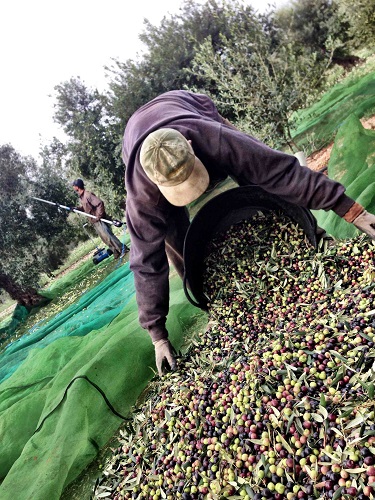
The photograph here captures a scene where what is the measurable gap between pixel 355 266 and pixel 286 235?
709 millimetres

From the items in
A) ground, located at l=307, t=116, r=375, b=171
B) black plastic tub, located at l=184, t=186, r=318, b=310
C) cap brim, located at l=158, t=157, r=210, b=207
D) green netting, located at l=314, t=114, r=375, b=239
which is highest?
cap brim, located at l=158, t=157, r=210, b=207

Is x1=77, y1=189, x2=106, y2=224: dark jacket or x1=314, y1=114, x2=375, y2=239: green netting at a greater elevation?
x1=77, y1=189, x2=106, y2=224: dark jacket

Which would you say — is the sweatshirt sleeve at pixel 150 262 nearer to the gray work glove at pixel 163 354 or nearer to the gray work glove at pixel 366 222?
the gray work glove at pixel 163 354

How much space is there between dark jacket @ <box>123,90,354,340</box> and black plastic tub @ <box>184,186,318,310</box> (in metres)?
0.33

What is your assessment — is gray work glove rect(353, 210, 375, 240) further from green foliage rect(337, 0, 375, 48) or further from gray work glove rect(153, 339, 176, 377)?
green foliage rect(337, 0, 375, 48)

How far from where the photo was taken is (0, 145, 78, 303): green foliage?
510 inches

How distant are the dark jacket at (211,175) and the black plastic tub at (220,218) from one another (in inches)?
12.9

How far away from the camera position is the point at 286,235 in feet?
10.7

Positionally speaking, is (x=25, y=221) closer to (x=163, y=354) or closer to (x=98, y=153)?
(x=98, y=153)

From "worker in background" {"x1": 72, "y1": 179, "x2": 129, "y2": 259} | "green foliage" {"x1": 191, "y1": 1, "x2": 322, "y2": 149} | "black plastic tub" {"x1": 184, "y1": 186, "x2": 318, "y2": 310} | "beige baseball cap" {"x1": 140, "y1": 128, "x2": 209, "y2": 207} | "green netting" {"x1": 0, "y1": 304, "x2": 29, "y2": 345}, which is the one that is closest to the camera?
"beige baseball cap" {"x1": 140, "y1": 128, "x2": 209, "y2": 207}

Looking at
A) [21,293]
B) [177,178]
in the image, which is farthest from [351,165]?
[21,293]

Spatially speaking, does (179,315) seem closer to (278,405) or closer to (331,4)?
(278,405)

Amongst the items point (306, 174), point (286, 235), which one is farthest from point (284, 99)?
point (306, 174)

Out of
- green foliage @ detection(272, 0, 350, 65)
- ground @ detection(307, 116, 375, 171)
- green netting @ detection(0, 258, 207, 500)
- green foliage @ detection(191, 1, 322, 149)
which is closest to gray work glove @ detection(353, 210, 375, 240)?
green netting @ detection(0, 258, 207, 500)
